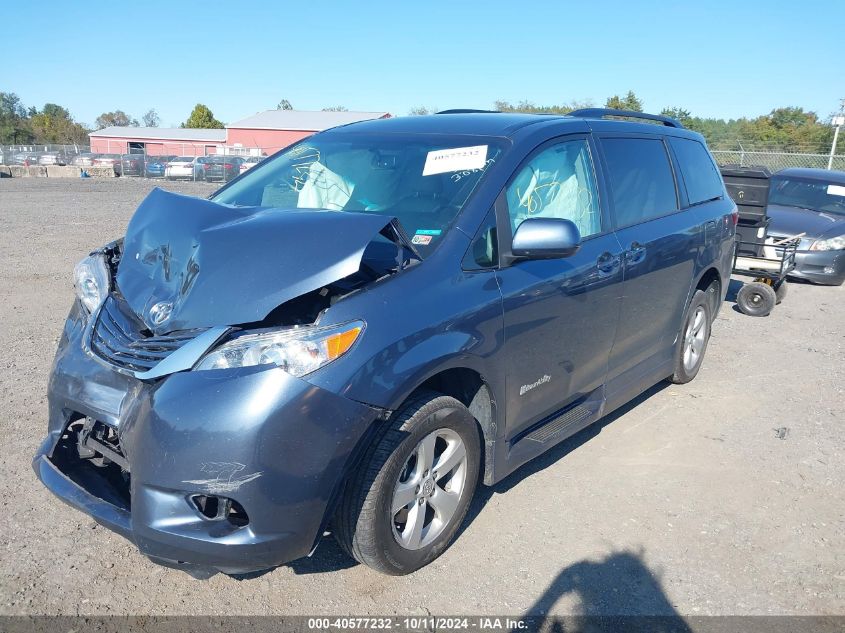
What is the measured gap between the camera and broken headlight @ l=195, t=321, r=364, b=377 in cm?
251

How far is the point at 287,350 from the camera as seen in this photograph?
252 cm

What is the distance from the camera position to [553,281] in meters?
3.56

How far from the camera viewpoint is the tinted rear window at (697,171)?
5.39 m

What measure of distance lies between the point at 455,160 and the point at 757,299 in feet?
20.9

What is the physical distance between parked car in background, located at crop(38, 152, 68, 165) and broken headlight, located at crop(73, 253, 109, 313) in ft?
154

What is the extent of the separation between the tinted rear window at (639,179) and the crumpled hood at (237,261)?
6.52 ft

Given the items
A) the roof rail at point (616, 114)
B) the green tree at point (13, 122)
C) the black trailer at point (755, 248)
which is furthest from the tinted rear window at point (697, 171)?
the green tree at point (13, 122)

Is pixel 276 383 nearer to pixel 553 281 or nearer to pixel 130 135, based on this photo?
pixel 553 281

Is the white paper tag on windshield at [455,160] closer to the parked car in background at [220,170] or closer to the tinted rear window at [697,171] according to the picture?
the tinted rear window at [697,171]

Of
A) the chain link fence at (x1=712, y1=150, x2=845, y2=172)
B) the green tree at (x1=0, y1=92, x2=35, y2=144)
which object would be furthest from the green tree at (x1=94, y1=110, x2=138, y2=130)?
the chain link fence at (x1=712, y1=150, x2=845, y2=172)

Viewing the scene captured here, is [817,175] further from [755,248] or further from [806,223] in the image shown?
[755,248]

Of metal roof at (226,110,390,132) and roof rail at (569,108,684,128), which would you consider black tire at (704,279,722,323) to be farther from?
metal roof at (226,110,390,132)

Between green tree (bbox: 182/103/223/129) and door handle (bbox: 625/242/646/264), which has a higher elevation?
green tree (bbox: 182/103/223/129)

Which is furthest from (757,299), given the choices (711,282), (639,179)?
(639,179)
